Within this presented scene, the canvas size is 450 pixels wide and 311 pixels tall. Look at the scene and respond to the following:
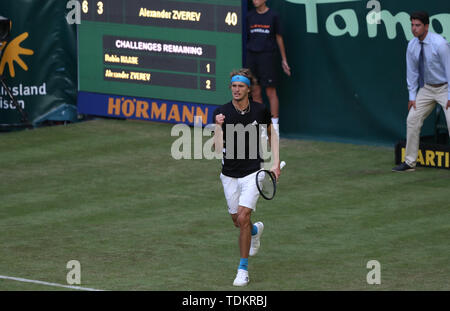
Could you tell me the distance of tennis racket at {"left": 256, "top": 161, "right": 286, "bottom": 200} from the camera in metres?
10.2

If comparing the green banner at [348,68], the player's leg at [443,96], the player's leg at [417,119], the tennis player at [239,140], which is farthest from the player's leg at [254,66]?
the tennis player at [239,140]

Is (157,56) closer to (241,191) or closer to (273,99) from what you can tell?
(273,99)

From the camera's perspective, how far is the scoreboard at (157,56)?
18.2 meters

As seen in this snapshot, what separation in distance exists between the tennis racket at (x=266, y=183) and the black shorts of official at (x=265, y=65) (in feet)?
24.9

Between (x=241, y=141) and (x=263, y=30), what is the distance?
7518 mm

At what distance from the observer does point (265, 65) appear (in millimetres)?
17781

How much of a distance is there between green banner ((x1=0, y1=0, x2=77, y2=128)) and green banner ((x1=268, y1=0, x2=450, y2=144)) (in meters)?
4.31

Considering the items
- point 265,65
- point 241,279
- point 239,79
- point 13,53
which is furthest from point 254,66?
point 241,279

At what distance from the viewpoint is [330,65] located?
58.0 ft

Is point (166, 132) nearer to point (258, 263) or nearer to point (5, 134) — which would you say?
point (5, 134)

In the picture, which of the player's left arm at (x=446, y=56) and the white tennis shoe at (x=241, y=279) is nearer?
the white tennis shoe at (x=241, y=279)

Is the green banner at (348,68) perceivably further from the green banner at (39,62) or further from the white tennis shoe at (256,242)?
the white tennis shoe at (256,242)
